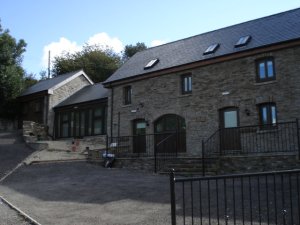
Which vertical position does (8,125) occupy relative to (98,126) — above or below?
above

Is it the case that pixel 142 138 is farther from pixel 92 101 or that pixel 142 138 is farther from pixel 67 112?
pixel 67 112

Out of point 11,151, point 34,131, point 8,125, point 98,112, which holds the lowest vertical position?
point 11,151

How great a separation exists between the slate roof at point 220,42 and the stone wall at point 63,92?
783 cm

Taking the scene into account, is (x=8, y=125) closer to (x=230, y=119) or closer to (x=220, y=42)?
(x=220, y=42)

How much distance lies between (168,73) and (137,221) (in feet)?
Answer: 42.6

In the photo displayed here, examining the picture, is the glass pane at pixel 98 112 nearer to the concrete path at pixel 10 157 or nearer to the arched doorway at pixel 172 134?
the concrete path at pixel 10 157

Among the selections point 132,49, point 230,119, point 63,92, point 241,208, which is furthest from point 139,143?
point 132,49

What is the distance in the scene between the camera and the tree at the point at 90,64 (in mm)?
46875

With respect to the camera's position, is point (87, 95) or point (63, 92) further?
point (63, 92)

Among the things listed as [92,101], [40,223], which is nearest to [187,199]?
[40,223]

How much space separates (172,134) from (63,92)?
13.9 m

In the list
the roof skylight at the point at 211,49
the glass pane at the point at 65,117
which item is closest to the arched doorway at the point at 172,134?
the roof skylight at the point at 211,49

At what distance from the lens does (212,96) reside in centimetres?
1864

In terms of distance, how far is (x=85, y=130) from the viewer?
27391mm
